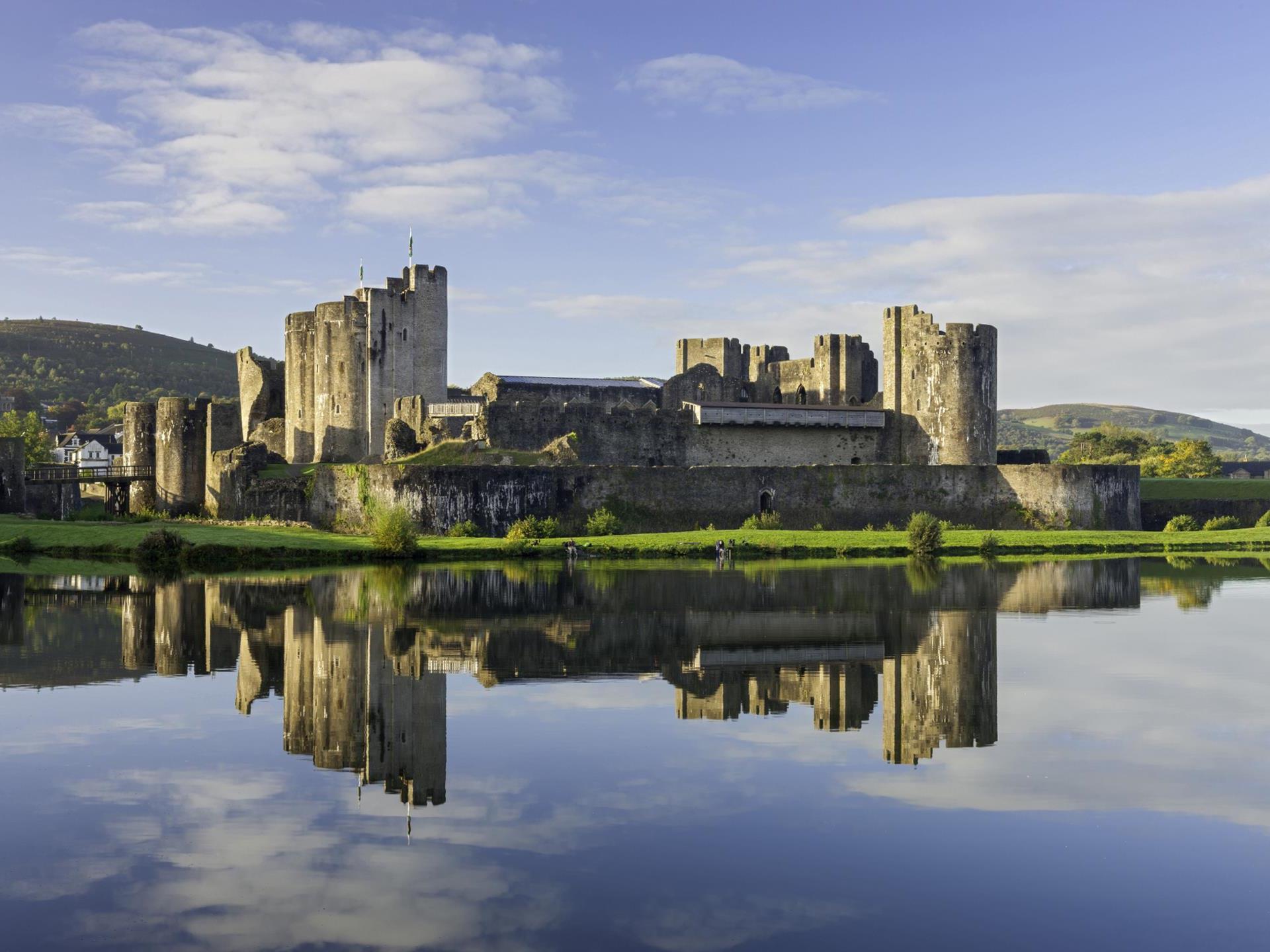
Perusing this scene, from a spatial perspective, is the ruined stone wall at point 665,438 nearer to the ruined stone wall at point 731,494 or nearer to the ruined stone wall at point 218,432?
the ruined stone wall at point 731,494

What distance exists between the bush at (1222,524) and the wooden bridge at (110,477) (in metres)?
39.4

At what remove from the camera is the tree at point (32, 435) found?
219 feet

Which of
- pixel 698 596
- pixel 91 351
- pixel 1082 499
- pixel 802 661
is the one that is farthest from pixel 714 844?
pixel 91 351

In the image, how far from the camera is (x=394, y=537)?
35.6 meters

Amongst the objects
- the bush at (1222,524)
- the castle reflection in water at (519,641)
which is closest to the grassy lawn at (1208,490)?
the bush at (1222,524)

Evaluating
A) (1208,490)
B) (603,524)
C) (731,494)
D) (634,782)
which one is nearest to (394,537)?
(603,524)

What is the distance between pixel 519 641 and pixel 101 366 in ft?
437

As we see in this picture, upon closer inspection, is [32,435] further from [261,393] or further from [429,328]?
[429,328]

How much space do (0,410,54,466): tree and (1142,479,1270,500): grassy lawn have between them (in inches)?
1952

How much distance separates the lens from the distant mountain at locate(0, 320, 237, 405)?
130m

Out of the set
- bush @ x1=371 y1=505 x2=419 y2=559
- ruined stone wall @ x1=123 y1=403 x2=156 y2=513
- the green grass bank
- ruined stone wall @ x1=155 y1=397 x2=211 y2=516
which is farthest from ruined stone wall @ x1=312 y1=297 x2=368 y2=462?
bush @ x1=371 y1=505 x2=419 y2=559

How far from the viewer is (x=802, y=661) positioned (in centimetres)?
1759

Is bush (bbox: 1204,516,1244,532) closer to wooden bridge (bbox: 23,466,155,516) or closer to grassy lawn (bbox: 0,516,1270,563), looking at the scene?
grassy lawn (bbox: 0,516,1270,563)

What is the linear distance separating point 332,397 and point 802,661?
33553 mm
